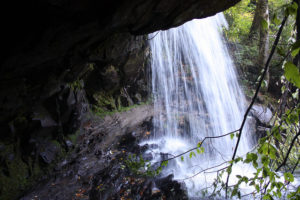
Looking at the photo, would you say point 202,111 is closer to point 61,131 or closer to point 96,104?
point 96,104

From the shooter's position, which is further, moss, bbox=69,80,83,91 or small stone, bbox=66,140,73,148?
moss, bbox=69,80,83,91

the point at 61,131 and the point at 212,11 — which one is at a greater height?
the point at 212,11

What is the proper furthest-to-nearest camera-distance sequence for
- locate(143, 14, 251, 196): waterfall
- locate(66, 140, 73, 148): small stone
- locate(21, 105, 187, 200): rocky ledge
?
1. locate(143, 14, 251, 196): waterfall
2. locate(66, 140, 73, 148): small stone
3. locate(21, 105, 187, 200): rocky ledge

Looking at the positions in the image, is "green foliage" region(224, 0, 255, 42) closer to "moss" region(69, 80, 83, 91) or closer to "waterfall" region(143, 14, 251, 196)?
"waterfall" region(143, 14, 251, 196)

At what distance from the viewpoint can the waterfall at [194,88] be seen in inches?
286

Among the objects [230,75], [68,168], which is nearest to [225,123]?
[230,75]

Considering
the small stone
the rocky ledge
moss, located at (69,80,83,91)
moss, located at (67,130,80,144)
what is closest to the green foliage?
the rocky ledge

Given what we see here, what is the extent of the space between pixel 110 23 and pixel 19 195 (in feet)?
11.8

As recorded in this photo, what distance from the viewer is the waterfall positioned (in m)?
7.27

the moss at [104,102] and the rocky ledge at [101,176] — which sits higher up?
the moss at [104,102]

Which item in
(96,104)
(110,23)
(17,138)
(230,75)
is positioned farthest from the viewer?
(230,75)

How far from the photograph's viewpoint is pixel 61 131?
15.8ft

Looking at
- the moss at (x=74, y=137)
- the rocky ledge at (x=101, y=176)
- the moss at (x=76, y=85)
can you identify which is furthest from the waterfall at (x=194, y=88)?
the moss at (x=76, y=85)

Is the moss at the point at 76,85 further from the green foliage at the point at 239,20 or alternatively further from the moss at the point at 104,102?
the green foliage at the point at 239,20
